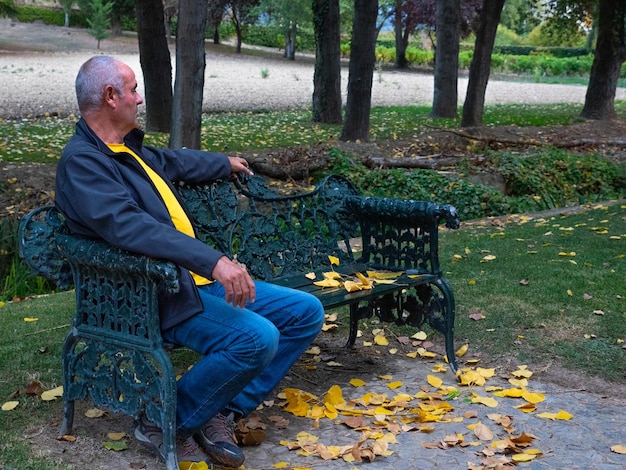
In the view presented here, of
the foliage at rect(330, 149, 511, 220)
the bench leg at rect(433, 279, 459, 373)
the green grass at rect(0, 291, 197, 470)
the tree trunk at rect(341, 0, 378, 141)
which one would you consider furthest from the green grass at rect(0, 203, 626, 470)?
the tree trunk at rect(341, 0, 378, 141)

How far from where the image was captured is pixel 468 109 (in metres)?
16.7

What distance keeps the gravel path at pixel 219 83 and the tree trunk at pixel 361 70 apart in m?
7.34

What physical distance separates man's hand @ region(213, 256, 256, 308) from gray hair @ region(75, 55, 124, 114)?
34.7 inches

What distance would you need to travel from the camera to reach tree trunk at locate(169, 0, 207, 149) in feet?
26.2

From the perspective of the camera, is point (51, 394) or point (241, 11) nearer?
point (51, 394)

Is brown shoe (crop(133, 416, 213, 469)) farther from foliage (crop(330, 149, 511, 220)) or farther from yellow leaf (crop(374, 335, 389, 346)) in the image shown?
foliage (crop(330, 149, 511, 220))

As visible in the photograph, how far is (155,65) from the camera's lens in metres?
13.9

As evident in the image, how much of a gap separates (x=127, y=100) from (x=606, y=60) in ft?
58.7

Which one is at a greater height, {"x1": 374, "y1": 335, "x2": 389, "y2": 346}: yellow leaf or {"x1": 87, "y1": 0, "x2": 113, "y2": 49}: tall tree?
{"x1": 87, "y1": 0, "x2": 113, "y2": 49}: tall tree

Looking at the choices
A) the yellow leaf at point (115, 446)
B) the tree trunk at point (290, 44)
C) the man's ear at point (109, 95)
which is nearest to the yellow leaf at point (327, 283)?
the yellow leaf at point (115, 446)

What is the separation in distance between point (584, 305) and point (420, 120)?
12522 mm

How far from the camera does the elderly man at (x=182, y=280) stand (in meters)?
3.23

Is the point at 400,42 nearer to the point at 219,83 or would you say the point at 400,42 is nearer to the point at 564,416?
the point at 219,83

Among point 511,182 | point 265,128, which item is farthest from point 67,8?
point 511,182
